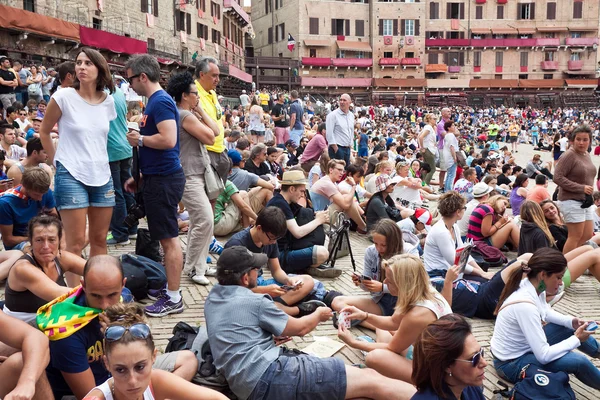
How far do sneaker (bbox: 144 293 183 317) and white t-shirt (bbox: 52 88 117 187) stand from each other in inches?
43.6

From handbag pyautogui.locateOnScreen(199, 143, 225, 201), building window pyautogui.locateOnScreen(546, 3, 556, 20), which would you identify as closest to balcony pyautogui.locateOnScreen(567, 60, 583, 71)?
building window pyautogui.locateOnScreen(546, 3, 556, 20)

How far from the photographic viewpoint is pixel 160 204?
4.51 m

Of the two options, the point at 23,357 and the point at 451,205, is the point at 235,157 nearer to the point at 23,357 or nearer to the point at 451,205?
the point at 451,205

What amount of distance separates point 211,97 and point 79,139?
1920 millimetres

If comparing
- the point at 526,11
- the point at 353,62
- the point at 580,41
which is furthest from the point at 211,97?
the point at 580,41

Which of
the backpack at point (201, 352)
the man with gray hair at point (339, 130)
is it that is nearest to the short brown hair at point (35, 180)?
the backpack at point (201, 352)

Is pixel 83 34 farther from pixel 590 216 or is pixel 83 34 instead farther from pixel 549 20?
pixel 549 20

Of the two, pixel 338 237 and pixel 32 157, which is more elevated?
pixel 32 157

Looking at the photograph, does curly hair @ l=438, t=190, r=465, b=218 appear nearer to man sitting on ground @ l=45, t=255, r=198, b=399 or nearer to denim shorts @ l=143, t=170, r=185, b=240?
denim shorts @ l=143, t=170, r=185, b=240

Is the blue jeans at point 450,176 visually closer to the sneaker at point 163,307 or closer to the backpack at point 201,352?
the sneaker at point 163,307

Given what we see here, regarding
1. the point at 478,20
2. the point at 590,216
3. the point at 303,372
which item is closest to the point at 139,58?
the point at 303,372

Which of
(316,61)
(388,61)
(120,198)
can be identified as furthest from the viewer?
(388,61)

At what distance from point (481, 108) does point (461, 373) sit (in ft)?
181

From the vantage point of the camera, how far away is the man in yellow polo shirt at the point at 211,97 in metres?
5.56
